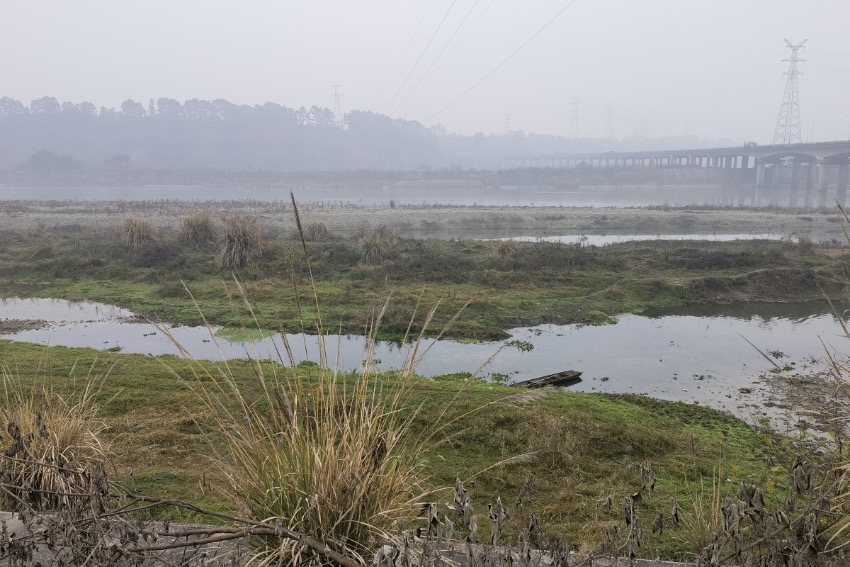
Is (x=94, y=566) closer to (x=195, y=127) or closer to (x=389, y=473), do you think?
(x=389, y=473)

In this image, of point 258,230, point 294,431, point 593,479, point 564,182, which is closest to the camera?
point 294,431

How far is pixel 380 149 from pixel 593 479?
466 ft

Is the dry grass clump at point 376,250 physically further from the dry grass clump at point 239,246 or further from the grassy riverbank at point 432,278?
the dry grass clump at point 239,246

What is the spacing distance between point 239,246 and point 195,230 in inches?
163

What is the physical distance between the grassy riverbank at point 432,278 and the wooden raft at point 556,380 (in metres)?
2.96

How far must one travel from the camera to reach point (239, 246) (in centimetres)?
1802

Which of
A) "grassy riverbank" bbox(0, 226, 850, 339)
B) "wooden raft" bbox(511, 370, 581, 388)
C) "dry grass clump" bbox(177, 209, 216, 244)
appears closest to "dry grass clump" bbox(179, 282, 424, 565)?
"wooden raft" bbox(511, 370, 581, 388)

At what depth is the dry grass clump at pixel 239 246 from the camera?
58.7 feet

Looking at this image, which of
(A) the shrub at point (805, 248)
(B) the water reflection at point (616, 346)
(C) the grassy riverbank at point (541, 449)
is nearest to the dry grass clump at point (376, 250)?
(B) the water reflection at point (616, 346)

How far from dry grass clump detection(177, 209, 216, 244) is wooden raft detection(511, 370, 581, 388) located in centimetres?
1504

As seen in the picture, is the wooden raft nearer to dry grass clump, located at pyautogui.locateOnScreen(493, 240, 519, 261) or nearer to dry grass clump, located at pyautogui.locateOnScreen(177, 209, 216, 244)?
dry grass clump, located at pyautogui.locateOnScreen(493, 240, 519, 261)

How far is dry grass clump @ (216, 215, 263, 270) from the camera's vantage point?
1791 centimetres

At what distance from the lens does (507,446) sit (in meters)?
6.00

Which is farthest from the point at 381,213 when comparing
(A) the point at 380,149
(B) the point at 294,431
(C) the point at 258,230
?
(A) the point at 380,149
